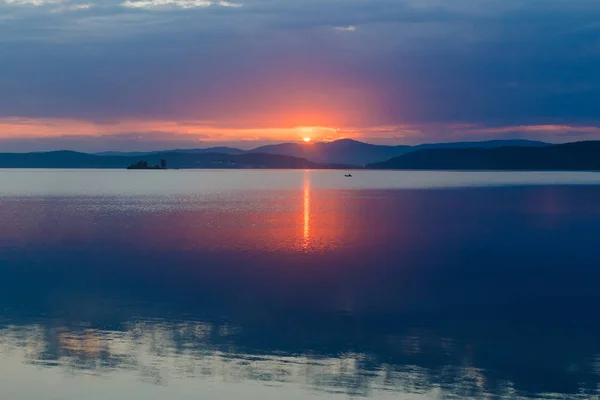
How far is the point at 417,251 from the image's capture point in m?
45.1

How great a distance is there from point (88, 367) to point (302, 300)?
11119 millimetres

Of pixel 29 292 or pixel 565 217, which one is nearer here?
pixel 29 292

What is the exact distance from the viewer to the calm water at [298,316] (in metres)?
18.3

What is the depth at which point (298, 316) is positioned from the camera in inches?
1014

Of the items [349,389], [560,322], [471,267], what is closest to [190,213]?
[471,267]

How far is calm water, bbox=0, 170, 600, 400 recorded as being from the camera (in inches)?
719

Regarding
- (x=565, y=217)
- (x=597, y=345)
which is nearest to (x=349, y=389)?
(x=597, y=345)

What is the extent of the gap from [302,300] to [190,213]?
167 feet

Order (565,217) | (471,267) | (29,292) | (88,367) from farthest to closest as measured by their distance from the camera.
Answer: (565,217) → (471,267) → (29,292) → (88,367)

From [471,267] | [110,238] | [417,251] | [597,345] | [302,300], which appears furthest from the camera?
[110,238]

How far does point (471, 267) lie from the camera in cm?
3825

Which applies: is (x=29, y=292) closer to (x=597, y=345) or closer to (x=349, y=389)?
(x=349, y=389)

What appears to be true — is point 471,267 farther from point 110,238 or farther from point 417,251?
point 110,238

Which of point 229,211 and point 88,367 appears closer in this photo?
point 88,367
